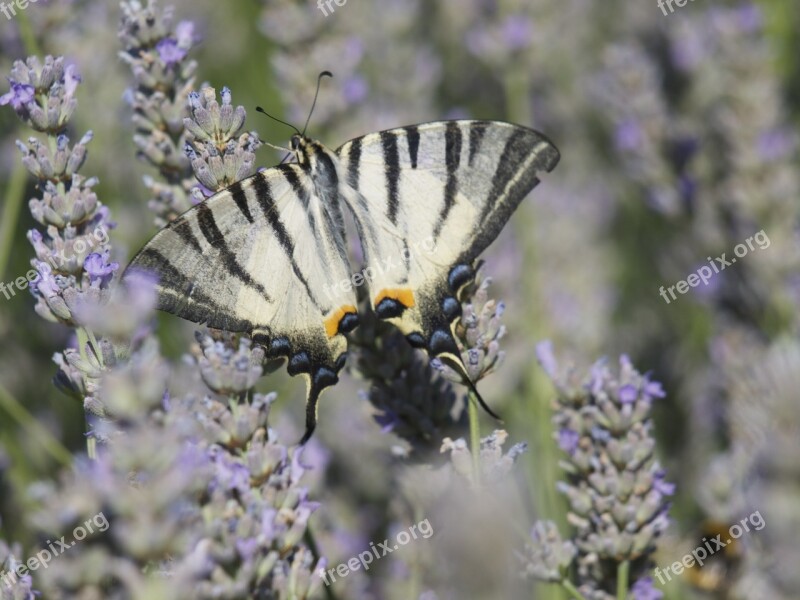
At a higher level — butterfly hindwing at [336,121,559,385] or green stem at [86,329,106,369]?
butterfly hindwing at [336,121,559,385]

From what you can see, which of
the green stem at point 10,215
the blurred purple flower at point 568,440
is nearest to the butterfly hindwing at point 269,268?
the blurred purple flower at point 568,440

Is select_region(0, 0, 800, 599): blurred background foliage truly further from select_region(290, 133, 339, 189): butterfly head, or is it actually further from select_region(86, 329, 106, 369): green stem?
select_region(86, 329, 106, 369): green stem

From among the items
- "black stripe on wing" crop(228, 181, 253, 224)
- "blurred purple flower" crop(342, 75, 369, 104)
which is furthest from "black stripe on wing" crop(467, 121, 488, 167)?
"blurred purple flower" crop(342, 75, 369, 104)

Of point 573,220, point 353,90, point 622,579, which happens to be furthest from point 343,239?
point 573,220

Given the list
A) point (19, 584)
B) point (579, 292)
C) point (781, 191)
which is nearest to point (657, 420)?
point (579, 292)

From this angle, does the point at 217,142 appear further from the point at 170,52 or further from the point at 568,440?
the point at 568,440

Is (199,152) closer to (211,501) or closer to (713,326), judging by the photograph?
(211,501)
